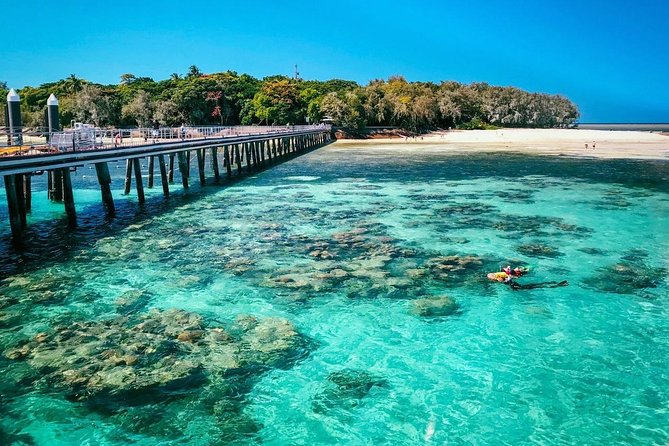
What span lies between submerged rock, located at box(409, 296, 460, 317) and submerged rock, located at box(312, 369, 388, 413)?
2708mm

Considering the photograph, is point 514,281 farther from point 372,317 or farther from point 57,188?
point 57,188

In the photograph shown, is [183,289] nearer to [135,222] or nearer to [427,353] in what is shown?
[427,353]

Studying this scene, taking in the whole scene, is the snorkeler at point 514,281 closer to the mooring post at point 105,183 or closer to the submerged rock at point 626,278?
the submerged rock at point 626,278

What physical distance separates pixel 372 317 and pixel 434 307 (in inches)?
57.1

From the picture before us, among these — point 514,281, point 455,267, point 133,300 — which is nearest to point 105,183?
point 133,300

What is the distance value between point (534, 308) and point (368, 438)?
5.81 meters

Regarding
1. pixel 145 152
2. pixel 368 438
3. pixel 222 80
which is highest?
pixel 222 80

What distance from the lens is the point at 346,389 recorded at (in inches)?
309

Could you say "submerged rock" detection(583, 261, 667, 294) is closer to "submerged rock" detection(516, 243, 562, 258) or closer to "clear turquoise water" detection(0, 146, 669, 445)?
"clear turquoise water" detection(0, 146, 669, 445)

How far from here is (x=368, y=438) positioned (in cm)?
672

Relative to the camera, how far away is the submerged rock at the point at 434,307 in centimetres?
1058

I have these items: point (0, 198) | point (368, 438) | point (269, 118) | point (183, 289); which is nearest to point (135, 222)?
point (183, 289)

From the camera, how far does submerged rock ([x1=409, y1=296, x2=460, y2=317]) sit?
10578mm

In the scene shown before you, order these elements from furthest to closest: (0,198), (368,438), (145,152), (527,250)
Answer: (0,198)
(145,152)
(527,250)
(368,438)
